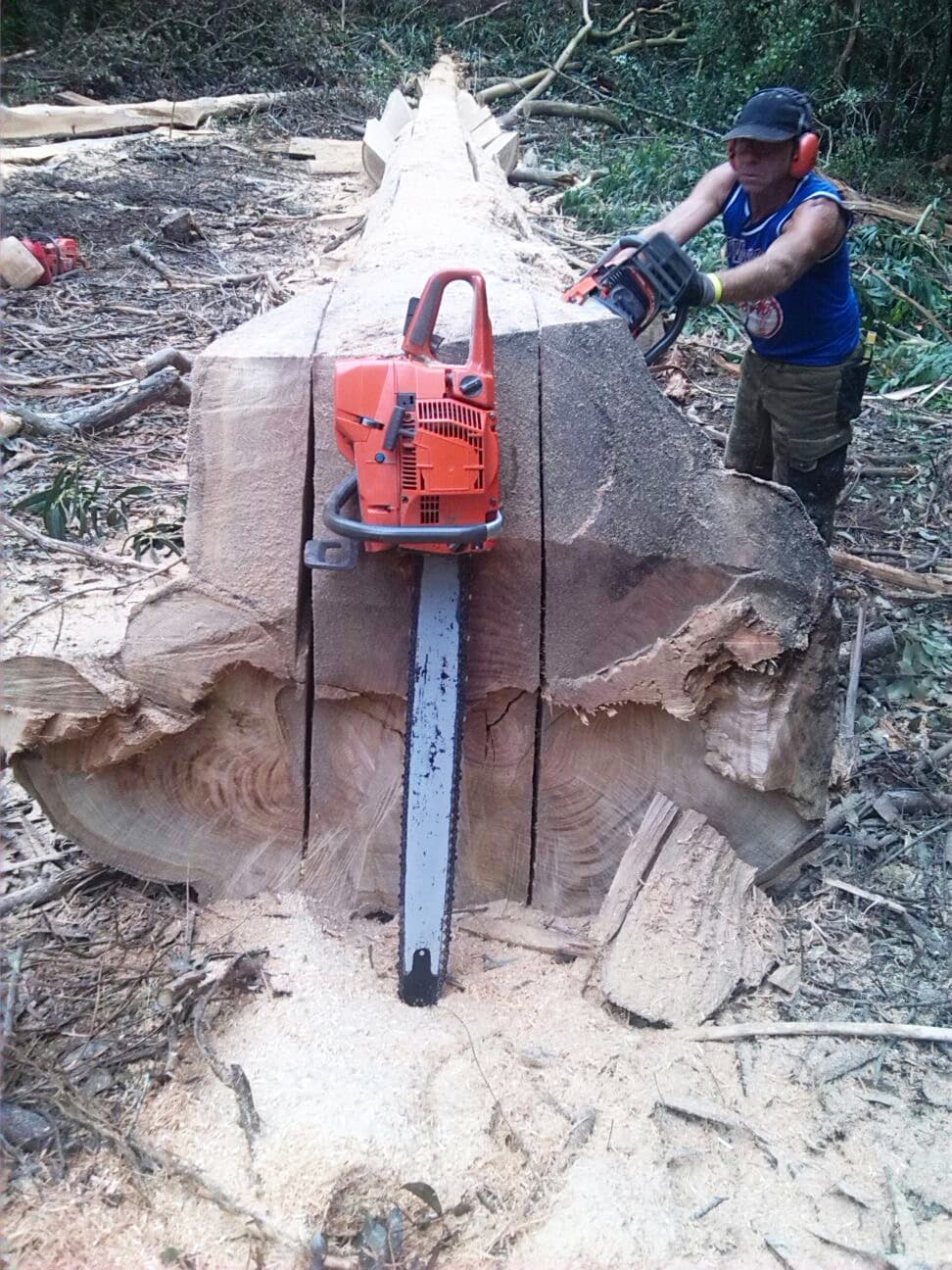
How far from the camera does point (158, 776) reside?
2369 mm

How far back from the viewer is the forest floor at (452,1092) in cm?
174

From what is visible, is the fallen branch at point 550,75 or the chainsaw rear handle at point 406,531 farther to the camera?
the fallen branch at point 550,75

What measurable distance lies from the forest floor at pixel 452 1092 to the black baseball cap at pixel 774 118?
5.64ft

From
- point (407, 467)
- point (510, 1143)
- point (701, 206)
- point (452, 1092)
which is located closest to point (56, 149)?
point (701, 206)

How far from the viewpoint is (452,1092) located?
196 cm

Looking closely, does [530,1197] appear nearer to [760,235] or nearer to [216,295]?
[760,235]

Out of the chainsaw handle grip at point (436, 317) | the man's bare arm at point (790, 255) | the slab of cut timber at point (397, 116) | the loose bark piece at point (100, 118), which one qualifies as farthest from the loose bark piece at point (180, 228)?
the chainsaw handle grip at point (436, 317)

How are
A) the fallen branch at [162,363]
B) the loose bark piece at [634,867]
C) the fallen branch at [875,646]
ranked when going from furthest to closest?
the fallen branch at [162,363] → the fallen branch at [875,646] → the loose bark piece at [634,867]

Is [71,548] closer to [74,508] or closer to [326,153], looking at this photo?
[74,508]

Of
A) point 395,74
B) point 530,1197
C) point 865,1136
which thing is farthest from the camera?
point 395,74

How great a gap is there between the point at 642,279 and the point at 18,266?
A: 15.8 ft

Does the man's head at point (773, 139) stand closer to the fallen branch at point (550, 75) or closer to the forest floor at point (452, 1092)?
the forest floor at point (452, 1092)

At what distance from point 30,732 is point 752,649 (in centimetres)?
145

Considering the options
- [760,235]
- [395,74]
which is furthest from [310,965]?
[395,74]
